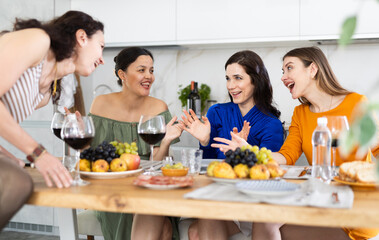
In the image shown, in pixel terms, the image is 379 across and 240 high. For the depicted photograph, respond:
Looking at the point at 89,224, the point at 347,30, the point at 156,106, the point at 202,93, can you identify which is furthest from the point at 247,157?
the point at 202,93

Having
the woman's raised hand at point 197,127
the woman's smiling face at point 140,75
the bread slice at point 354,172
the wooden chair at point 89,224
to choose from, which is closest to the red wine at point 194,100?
the woman's smiling face at point 140,75

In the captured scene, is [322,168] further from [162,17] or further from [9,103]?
[162,17]

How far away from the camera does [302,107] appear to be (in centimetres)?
227

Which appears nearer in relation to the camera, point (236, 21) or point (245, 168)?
point (245, 168)

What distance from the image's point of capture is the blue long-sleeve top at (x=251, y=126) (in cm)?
244

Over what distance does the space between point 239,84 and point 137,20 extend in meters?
1.69

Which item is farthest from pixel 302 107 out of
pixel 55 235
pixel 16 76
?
pixel 55 235

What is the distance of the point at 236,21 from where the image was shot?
11.6ft

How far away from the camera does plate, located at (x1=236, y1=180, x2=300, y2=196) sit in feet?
3.34

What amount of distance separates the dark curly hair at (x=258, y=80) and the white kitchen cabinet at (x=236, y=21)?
102cm

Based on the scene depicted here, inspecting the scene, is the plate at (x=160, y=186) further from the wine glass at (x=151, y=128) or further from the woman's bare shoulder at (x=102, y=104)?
the woman's bare shoulder at (x=102, y=104)

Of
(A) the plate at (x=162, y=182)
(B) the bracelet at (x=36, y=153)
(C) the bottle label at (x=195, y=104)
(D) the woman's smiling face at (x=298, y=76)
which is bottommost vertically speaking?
(A) the plate at (x=162, y=182)

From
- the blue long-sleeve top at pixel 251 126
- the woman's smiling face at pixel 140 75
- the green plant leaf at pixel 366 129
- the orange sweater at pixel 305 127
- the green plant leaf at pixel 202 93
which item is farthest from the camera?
the green plant leaf at pixel 202 93

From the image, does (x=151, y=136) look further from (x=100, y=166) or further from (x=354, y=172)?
(x=354, y=172)
